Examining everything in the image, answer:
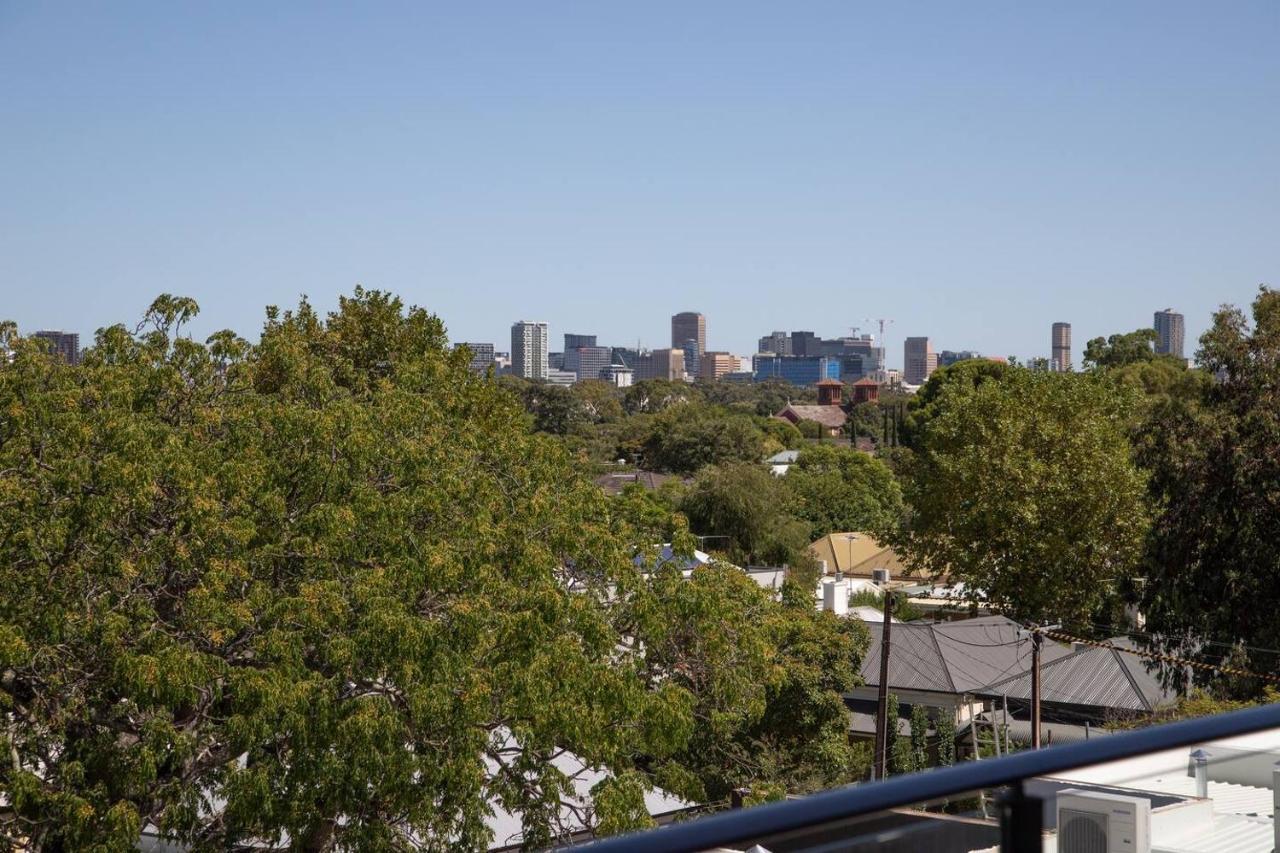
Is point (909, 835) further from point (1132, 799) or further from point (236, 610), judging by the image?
point (236, 610)

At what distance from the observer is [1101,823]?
1.58 m

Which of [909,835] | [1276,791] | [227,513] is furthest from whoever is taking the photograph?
[227,513]

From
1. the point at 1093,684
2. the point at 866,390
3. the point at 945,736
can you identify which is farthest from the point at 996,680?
the point at 866,390

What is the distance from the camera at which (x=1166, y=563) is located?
62.8ft

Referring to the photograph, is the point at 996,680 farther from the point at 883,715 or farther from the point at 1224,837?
the point at 1224,837

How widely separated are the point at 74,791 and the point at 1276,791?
365 inches

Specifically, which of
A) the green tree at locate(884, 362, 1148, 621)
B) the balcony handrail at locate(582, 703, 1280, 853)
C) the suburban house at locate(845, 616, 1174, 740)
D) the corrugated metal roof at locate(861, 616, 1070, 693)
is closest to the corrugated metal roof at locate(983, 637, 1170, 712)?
the suburban house at locate(845, 616, 1174, 740)

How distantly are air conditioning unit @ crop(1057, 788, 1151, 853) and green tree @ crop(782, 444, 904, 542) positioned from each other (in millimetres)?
46018

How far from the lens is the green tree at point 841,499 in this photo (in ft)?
170

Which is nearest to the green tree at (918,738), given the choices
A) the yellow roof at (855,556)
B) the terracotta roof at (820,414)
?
the yellow roof at (855,556)

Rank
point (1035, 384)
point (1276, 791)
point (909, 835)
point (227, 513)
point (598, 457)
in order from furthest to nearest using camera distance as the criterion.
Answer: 1. point (598, 457)
2. point (1035, 384)
3. point (227, 513)
4. point (1276, 791)
5. point (909, 835)

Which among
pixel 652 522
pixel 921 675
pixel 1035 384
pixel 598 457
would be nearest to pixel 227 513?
pixel 652 522

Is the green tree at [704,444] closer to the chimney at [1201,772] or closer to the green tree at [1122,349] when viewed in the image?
the green tree at [1122,349]

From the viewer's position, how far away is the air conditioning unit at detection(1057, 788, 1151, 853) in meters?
1.50
